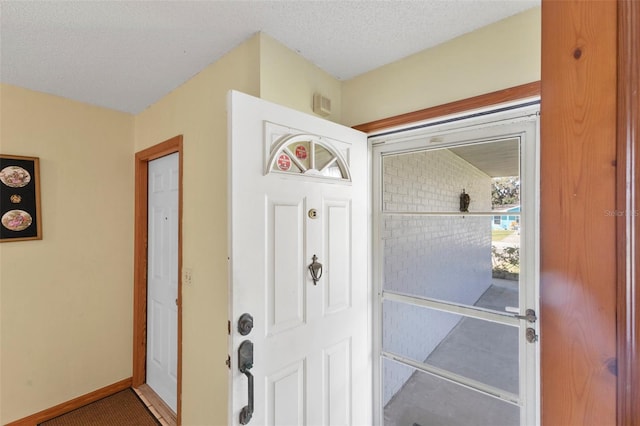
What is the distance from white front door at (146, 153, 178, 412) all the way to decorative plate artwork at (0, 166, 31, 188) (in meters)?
0.76

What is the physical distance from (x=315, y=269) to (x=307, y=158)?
1.80 ft

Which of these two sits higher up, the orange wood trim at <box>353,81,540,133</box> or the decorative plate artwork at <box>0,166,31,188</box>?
the orange wood trim at <box>353,81,540,133</box>

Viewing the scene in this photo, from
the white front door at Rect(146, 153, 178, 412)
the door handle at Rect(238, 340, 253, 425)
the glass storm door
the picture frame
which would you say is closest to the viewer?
the door handle at Rect(238, 340, 253, 425)

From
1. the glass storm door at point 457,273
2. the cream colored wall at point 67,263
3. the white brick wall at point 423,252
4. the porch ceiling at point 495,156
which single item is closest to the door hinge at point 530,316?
the glass storm door at point 457,273

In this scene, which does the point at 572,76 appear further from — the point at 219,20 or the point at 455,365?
the point at 455,365

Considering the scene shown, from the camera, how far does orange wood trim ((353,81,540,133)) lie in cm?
122

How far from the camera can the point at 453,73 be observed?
143 cm

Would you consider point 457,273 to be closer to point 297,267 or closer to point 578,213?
point 297,267

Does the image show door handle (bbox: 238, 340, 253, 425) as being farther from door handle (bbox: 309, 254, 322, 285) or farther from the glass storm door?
the glass storm door

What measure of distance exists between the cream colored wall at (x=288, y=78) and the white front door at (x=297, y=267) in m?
0.23

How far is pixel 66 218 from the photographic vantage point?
7.08 ft

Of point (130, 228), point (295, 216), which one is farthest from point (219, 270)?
point (130, 228)

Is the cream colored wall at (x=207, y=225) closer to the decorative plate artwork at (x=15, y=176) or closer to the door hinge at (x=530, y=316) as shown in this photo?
the decorative plate artwork at (x=15, y=176)

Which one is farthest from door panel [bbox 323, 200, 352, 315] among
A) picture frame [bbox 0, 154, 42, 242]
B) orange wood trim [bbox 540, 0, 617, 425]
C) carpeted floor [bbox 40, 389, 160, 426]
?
picture frame [bbox 0, 154, 42, 242]
